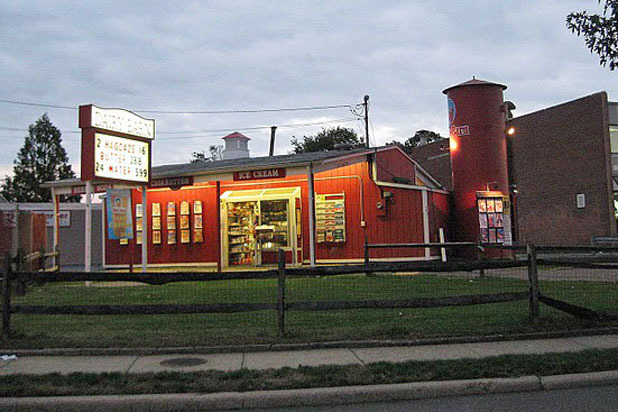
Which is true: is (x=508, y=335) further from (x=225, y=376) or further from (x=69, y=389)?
(x=69, y=389)

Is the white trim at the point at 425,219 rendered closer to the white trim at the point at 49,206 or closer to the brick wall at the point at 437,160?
the white trim at the point at 49,206

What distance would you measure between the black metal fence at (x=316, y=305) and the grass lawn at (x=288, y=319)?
19mm

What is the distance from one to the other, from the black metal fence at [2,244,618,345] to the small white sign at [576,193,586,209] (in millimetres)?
17721

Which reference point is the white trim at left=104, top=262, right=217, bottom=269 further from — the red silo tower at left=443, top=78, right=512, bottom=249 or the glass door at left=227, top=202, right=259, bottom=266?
the red silo tower at left=443, top=78, right=512, bottom=249

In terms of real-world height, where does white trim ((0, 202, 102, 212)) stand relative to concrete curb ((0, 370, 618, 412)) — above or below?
above

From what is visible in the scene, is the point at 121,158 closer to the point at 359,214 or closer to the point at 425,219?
the point at 359,214

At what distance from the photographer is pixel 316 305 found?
8.18m

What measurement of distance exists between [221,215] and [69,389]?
609 inches

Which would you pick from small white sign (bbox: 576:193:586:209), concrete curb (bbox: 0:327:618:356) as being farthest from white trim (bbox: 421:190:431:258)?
small white sign (bbox: 576:193:586:209)

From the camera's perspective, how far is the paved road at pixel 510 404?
18.3 feet

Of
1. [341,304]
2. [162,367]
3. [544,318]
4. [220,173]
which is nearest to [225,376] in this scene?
[162,367]

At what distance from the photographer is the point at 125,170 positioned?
16953mm

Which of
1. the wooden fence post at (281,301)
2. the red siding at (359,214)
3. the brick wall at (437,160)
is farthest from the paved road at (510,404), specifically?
the brick wall at (437,160)

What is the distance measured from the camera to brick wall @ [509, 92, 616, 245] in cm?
2891
